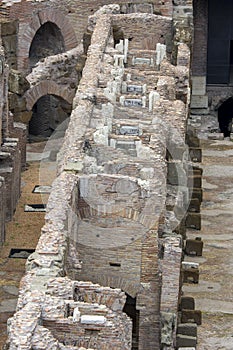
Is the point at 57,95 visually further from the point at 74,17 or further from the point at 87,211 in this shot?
the point at 87,211

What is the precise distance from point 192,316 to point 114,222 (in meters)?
5.35

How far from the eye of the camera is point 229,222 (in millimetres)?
58688

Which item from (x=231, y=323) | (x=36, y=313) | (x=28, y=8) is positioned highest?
(x=28, y=8)

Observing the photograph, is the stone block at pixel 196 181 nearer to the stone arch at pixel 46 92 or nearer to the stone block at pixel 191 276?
the stone block at pixel 191 276

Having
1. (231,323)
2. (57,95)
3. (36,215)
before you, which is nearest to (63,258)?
(231,323)

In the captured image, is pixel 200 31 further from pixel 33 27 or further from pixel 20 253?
pixel 20 253

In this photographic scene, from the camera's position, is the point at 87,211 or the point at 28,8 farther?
the point at 28,8

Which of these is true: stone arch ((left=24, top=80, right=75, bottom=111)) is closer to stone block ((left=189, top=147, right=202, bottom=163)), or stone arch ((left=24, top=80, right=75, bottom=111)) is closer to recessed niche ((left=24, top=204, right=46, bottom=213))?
stone block ((left=189, top=147, right=202, bottom=163))

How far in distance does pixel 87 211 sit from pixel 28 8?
24209 millimetres

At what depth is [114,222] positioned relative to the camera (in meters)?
44.4

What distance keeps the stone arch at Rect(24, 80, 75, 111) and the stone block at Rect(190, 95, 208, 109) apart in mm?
8000

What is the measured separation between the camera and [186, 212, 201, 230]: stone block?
5706 cm

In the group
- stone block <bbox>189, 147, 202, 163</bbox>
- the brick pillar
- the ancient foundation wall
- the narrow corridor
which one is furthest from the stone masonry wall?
the brick pillar

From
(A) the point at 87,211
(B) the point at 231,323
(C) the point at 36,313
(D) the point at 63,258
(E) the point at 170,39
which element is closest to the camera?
(C) the point at 36,313
